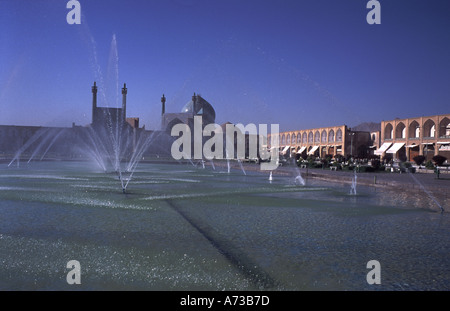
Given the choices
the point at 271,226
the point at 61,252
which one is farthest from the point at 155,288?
the point at 271,226

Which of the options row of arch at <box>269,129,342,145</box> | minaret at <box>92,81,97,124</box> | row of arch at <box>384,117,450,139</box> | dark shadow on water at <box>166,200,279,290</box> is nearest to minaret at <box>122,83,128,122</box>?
minaret at <box>92,81,97,124</box>

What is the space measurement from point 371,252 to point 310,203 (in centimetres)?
392

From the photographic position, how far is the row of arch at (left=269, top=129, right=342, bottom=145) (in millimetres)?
46728

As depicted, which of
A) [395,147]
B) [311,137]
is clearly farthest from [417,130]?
[311,137]

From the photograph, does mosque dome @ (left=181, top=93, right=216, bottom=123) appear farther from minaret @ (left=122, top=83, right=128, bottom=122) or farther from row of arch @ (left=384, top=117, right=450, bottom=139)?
row of arch @ (left=384, top=117, right=450, bottom=139)

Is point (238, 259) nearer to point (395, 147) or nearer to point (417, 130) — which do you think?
point (417, 130)

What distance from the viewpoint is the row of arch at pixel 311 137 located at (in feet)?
153

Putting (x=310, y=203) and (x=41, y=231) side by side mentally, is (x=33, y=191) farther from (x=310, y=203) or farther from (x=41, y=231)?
(x=310, y=203)

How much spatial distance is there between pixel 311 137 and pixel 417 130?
18.8 m

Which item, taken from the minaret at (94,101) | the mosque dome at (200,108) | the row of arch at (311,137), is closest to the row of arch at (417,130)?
the row of arch at (311,137)

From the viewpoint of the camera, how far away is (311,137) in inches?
2096

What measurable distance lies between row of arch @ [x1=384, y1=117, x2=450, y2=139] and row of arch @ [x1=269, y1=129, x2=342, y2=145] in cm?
737

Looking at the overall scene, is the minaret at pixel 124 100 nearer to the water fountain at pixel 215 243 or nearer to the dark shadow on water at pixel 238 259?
the water fountain at pixel 215 243
